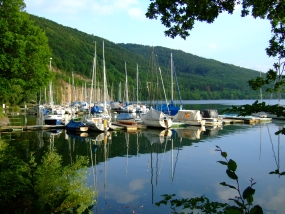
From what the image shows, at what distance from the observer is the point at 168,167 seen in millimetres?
17141

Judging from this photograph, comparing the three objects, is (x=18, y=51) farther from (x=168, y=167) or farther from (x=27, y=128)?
(x=168, y=167)

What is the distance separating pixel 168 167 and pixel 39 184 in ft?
40.1

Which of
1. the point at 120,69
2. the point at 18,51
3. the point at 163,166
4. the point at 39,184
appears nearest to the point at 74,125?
the point at 18,51

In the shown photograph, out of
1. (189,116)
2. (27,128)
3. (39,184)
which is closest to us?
(39,184)

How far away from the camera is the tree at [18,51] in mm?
23094

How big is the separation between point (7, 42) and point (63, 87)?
86.5 m

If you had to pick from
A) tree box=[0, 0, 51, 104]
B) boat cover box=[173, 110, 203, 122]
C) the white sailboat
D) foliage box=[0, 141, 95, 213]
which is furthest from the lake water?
boat cover box=[173, 110, 203, 122]

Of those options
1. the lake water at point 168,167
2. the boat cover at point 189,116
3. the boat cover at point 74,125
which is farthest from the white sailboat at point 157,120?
the boat cover at point 74,125

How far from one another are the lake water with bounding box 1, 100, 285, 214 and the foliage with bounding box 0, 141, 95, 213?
3.53 ft

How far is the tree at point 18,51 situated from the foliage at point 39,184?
18731 millimetres

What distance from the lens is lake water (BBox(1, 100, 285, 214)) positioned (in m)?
11.5

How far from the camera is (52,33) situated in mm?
151375

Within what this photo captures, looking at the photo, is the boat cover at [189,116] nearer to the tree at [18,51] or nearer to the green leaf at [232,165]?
the tree at [18,51]

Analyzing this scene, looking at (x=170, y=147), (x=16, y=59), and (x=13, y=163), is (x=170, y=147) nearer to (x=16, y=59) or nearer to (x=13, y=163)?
(x=16, y=59)
